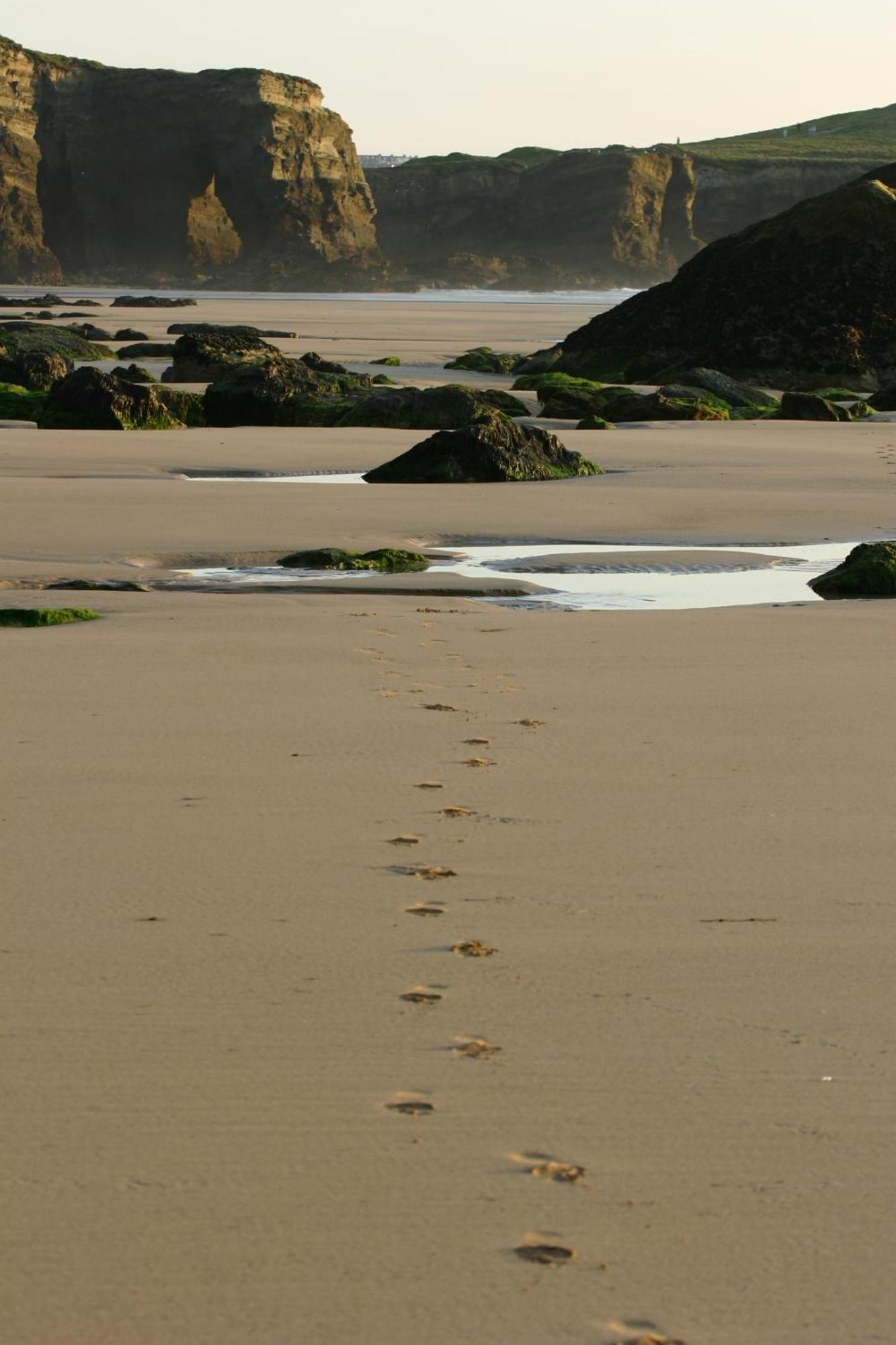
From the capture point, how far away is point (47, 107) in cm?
10456

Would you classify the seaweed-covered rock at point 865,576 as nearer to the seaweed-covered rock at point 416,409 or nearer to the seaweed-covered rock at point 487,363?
the seaweed-covered rock at point 416,409

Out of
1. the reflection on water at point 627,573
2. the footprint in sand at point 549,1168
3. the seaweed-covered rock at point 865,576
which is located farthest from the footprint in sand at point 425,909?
the seaweed-covered rock at point 865,576

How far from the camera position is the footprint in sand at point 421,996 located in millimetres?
2943

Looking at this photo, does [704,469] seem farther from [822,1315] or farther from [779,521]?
[822,1315]

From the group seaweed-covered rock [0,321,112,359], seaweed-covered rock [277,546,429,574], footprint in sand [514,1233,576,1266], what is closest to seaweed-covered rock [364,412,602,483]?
seaweed-covered rock [277,546,429,574]

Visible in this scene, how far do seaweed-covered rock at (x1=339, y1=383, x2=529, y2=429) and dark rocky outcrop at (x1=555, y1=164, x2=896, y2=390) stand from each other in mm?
7409

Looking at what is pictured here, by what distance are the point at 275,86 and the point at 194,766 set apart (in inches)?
4275

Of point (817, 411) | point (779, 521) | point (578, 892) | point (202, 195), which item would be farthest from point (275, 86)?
point (578, 892)

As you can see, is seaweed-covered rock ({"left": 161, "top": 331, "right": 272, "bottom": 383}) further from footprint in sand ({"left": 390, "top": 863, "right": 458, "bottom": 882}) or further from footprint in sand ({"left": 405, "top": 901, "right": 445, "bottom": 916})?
footprint in sand ({"left": 405, "top": 901, "right": 445, "bottom": 916})

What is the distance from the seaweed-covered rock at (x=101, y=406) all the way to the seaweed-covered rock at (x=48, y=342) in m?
7.67

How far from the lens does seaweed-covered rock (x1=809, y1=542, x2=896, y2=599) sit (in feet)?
25.3

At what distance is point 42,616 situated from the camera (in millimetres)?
6602

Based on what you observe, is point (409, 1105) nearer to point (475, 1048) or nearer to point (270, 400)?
point (475, 1048)

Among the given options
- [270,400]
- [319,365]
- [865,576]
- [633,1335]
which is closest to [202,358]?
[319,365]
